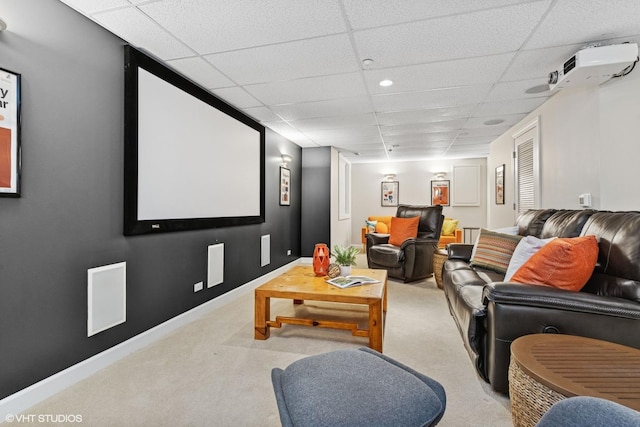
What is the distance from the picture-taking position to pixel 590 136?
2773 millimetres

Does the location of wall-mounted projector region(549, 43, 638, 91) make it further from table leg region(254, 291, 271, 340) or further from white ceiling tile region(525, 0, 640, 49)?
table leg region(254, 291, 271, 340)

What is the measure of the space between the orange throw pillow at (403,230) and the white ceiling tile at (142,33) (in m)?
3.69

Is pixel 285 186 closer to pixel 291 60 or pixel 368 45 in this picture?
pixel 291 60

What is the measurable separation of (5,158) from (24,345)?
3.37 ft

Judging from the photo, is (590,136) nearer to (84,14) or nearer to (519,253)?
(519,253)

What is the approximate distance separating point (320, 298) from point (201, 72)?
2289mm

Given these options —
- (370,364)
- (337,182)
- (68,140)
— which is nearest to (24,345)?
(68,140)

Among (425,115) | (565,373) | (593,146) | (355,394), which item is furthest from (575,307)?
(425,115)

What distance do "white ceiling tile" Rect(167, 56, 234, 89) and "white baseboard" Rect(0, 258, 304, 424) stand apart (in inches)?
88.9

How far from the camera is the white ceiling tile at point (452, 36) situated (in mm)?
1957

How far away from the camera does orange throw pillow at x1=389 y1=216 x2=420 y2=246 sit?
15.4 ft

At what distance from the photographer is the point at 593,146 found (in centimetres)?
274

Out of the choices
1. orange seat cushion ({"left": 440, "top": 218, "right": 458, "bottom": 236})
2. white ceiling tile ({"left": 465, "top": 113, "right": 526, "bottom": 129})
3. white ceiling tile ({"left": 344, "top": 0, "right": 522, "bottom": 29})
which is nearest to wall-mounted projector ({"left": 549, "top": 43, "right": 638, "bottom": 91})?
white ceiling tile ({"left": 344, "top": 0, "right": 522, "bottom": 29})

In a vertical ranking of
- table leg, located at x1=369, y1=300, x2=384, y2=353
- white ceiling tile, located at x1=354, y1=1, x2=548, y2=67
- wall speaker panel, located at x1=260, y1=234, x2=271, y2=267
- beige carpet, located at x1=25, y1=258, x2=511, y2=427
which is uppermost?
white ceiling tile, located at x1=354, y1=1, x2=548, y2=67
